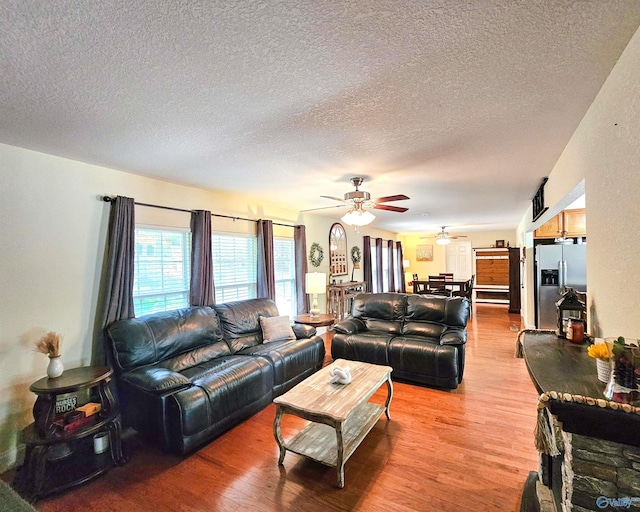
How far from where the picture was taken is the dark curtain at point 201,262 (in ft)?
12.0

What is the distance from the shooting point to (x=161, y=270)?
3459mm

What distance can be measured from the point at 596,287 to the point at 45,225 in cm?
407

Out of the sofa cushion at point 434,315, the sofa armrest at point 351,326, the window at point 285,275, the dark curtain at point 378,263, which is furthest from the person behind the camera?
the dark curtain at point 378,263

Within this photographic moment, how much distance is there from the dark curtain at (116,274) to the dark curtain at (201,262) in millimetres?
746

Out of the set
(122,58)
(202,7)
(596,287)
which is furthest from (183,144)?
(596,287)

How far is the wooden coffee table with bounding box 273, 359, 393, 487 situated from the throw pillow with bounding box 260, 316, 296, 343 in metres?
1.26

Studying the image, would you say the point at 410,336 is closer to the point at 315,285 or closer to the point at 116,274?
the point at 315,285

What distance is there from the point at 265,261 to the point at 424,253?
8.32 meters

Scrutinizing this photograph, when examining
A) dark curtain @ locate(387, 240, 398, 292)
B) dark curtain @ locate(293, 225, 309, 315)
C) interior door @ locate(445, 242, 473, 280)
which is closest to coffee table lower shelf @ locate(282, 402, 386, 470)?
dark curtain @ locate(293, 225, 309, 315)

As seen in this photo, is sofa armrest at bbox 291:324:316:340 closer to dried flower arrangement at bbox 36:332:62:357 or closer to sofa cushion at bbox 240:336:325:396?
sofa cushion at bbox 240:336:325:396

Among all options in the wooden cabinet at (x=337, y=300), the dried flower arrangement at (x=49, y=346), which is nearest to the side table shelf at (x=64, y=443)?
the dried flower arrangement at (x=49, y=346)

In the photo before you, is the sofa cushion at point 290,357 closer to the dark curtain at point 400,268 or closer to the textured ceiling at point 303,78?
the textured ceiling at point 303,78

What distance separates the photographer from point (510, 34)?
1.22 m

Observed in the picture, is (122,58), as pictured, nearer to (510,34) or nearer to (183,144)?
(183,144)
